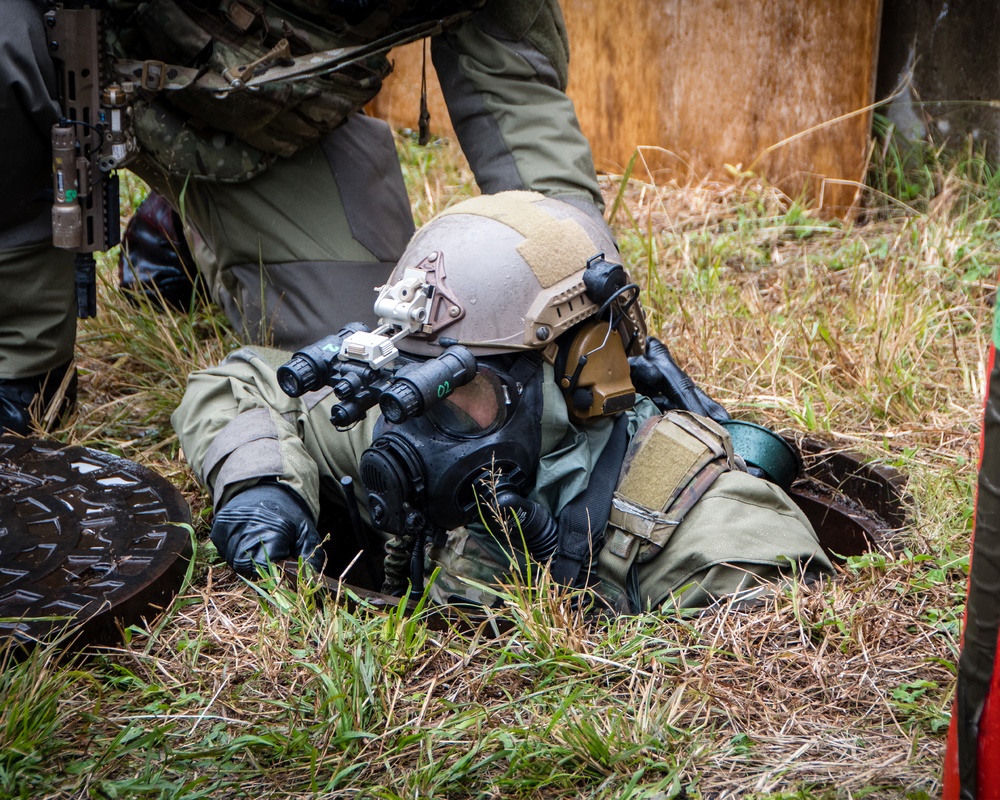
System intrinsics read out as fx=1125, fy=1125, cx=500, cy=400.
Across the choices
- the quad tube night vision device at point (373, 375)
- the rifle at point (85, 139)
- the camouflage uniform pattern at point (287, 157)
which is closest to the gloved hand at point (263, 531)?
the quad tube night vision device at point (373, 375)

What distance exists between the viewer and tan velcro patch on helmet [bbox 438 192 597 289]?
2.54 metres

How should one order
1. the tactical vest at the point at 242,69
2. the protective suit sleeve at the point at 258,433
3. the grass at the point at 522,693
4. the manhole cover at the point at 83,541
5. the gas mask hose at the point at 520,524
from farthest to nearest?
1. the tactical vest at the point at 242,69
2. the protective suit sleeve at the point at 258,433
3. the gas mask hose at the point at 520,524
4. the manhole cover at the point at 83,541
5. the grass at the point at 522,693

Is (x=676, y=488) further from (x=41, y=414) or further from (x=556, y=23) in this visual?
(x=41, y=414)

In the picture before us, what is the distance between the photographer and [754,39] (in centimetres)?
510

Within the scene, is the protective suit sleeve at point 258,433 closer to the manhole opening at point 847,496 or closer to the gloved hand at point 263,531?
the gloved hand at point 263,531

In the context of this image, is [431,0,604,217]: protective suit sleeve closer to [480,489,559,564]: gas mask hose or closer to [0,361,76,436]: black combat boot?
[480,489,559,564]: gas mask hose

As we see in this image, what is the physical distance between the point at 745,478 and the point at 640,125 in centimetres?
325

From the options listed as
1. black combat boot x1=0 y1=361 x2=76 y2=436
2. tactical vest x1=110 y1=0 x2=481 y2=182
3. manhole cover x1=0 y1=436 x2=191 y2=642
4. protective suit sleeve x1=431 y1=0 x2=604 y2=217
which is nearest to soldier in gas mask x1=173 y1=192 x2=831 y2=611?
manhole cover x1=0 y1=436 x2=191 y2=642

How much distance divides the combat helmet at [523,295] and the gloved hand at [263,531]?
0.46 m

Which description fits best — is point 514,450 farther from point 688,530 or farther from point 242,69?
point 242,69

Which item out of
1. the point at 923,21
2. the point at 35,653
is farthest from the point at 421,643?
the point at 923,21

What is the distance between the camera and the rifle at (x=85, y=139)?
3098 mm

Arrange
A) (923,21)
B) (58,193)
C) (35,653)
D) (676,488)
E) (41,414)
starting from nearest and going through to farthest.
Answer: (35,653) < (676,488) < (58,193) < (41,414) < (923,21)

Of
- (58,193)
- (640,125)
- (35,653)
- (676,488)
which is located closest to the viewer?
(35,653)
